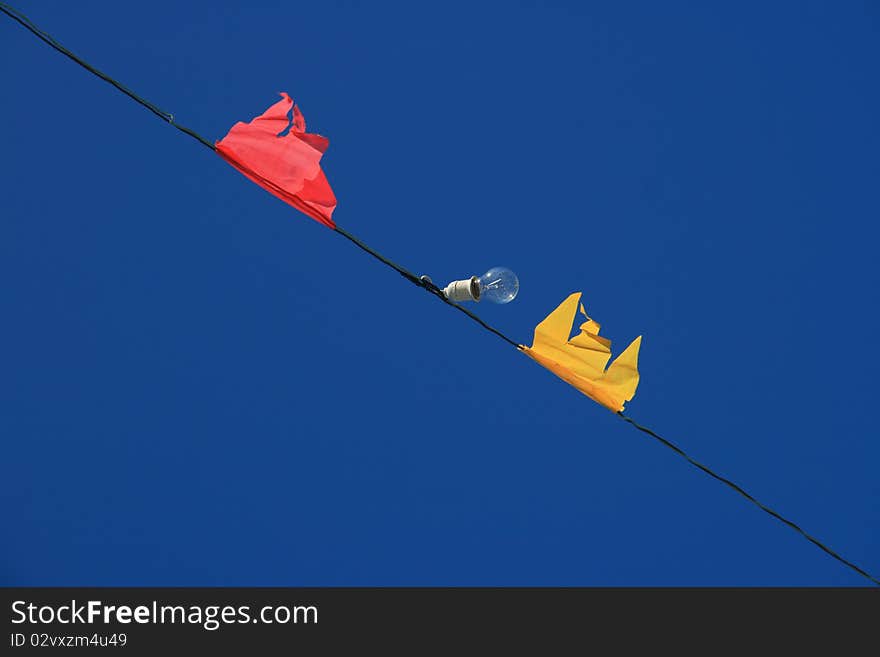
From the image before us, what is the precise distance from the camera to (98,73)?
137 inches

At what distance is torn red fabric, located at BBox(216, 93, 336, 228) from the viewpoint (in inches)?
165

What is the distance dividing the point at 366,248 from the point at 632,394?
1.56 m

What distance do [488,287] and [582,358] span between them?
0.55 meters

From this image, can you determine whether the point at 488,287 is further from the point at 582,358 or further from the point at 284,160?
the point at 284,160

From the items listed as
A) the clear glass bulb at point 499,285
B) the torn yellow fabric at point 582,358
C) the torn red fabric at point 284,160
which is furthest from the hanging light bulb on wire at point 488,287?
the torn red fabric at point 284,160

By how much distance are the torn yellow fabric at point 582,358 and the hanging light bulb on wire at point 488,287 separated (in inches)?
8.0

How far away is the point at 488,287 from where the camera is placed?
180 inches

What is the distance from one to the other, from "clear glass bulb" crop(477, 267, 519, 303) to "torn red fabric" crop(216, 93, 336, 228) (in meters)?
0.74

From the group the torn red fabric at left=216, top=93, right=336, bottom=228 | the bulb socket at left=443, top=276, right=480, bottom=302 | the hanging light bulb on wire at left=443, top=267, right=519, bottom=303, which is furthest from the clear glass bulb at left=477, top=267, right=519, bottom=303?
the torn red fabric at left=216, top=93, right=336, bottom=228

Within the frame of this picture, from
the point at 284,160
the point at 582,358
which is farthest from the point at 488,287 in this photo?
the point at 284,160

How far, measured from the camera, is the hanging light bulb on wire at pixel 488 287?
433 cm

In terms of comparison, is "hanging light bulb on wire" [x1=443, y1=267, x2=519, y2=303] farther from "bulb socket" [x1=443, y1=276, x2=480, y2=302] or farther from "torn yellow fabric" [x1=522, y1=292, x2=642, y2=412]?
"torn yellow fabric" [x1=522, y1=292, x2=642, y2=412]

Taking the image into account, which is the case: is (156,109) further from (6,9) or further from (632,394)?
(632,394)

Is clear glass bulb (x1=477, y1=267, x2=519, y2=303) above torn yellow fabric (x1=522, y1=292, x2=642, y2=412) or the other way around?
above
